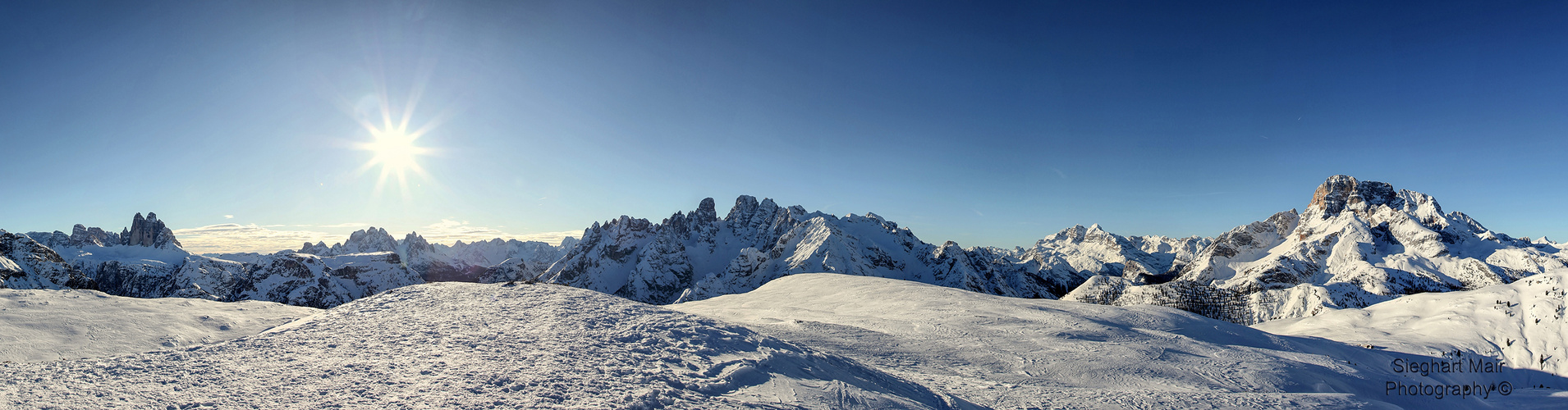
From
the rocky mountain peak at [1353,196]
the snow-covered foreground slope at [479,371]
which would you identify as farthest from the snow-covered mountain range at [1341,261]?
the snow-covered foreground slope at [479,371]

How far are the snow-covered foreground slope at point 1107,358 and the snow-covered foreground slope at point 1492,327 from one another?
1.36m

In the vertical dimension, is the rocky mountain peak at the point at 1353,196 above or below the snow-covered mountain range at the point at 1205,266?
above

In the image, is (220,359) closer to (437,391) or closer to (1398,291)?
(437,391)

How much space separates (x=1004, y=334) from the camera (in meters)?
12.9

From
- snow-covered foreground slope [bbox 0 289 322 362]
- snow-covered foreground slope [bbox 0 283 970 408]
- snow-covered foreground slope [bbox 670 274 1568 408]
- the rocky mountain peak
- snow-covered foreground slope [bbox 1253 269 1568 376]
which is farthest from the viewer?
the rocky mountain peak

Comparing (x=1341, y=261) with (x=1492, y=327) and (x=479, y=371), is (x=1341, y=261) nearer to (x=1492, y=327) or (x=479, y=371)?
(x=1492, y=327)

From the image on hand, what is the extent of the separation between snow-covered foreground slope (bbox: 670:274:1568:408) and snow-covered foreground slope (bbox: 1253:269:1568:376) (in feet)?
4.46

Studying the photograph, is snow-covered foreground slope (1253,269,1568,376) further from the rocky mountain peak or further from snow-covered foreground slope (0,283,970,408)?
the rocky mountain peak

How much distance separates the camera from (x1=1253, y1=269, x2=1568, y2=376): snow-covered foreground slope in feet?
53.6

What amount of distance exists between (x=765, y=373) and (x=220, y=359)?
7284mm

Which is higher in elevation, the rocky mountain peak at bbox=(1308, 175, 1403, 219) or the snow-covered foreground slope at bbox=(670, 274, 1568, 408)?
the rocky mountain peak at bbox=(1308, 175, 1403, 219)

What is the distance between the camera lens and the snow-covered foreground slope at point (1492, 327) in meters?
16.3

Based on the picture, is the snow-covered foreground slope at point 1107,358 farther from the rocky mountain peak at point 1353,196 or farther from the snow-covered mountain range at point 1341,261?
the rocky mountain peak at point 1353,196

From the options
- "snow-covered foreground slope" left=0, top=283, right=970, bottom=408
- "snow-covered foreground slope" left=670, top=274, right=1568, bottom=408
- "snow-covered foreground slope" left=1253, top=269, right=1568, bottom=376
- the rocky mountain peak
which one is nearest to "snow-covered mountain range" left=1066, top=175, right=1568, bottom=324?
the rocky mountain peak
